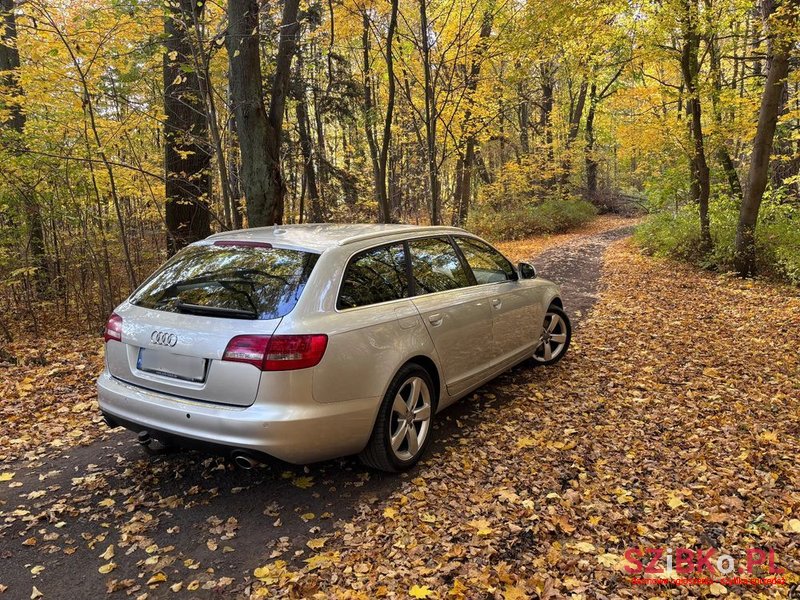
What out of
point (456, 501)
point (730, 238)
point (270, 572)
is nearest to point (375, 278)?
point (456, 501)

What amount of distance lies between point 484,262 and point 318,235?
1900 millimetres

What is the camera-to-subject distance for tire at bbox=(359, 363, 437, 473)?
343 centimetres

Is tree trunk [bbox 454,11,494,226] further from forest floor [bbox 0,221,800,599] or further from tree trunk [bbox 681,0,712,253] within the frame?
forest floor [bbox 0,221,800,599]

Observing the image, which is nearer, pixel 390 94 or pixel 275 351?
pixel 275 351

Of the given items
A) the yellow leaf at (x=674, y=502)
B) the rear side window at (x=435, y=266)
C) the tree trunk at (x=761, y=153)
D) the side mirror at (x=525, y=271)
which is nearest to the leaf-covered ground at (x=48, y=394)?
the rear side window at (x=435, y=266)

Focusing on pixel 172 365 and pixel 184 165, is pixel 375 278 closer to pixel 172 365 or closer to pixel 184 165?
pixel 172 365

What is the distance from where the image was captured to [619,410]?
4812 mm

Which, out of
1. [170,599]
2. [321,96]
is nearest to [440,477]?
[170,599]

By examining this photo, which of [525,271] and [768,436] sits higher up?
[525,271]

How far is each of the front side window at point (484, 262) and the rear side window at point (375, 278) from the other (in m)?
1.03

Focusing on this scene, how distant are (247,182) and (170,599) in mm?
5381

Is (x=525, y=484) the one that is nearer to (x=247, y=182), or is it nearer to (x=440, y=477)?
(x=440, y=477)

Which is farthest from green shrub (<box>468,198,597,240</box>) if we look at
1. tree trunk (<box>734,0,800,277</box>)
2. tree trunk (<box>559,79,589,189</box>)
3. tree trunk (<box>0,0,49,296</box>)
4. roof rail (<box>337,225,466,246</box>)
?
roof rail (<box>337,225,466,246</box>)

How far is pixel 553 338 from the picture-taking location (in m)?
6.02
